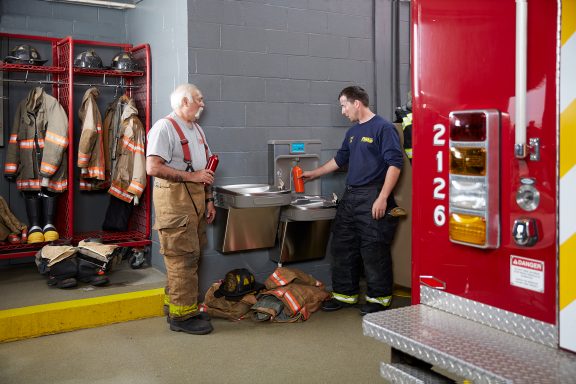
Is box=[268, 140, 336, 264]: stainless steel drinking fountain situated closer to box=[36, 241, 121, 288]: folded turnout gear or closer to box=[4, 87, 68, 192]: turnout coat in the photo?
box=[36, 241, 121, 288]: folded turnout gear

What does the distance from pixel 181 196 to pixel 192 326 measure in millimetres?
1069

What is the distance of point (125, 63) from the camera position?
6410 millimetres

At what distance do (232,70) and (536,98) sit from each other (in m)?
4.06

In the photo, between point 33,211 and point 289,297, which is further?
point 33,211

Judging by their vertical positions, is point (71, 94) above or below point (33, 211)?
above

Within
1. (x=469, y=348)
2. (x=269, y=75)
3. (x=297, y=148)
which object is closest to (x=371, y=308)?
(x=297, y=148)

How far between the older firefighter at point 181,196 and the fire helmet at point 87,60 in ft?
6.56

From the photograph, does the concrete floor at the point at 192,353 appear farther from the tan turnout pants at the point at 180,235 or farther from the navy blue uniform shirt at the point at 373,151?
the navy blue uniform shirt at the point at 373,151

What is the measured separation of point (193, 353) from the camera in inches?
175

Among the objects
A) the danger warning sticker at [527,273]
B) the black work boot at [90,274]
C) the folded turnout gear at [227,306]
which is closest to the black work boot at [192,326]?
the folded turnout gear at [227,306]

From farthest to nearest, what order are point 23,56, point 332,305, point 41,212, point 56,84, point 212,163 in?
point 56,84
point 41,212
point 23,56
point 332,305
point 212,163

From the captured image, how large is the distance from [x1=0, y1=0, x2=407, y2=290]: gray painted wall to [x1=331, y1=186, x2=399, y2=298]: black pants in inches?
27.3

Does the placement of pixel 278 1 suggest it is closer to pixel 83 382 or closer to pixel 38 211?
pixel 38 211

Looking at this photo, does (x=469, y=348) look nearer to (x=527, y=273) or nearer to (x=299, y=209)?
(x=527, y=273)
